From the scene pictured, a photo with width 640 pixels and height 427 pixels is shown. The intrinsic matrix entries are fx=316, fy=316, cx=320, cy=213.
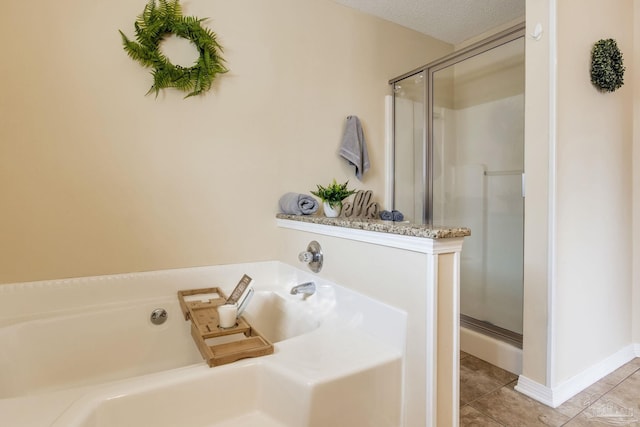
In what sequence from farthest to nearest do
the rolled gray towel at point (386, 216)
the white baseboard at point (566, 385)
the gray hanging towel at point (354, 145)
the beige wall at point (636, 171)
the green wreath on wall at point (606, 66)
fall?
the gray hanging towel at point (354, 145), the beige wall at point (636, 171), the rolled gray towel at point (386, 216), the green wreath on wall at point (606, 66), the white baseboard at point (566, 385)

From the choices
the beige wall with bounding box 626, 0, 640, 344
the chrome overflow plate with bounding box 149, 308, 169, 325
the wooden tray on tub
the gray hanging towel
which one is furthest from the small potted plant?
the beige wall with bounding box 626, 0, 640, 344

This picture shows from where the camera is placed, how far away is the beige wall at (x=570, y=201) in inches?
59.9

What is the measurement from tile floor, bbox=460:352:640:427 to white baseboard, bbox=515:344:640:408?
0.02 metres

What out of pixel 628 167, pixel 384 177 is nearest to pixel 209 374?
pixel 384 177

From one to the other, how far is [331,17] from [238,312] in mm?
2048

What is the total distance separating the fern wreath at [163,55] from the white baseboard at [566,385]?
7.62ft

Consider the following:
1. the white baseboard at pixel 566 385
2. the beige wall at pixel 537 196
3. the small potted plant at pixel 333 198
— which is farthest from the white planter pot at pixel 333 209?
the white baseboard at pixel 566 385

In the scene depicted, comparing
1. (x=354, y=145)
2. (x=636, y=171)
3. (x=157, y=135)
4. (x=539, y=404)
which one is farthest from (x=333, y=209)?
(x=636, y=171)

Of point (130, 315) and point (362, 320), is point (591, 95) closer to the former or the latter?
point (362, 320)

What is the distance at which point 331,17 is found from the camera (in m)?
2.21

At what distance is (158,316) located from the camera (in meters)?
1.58

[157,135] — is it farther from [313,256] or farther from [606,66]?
[606,66]

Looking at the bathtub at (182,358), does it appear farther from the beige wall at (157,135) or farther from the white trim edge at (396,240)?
the white trim edge at (396,240)

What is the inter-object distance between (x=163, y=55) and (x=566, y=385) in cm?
266
